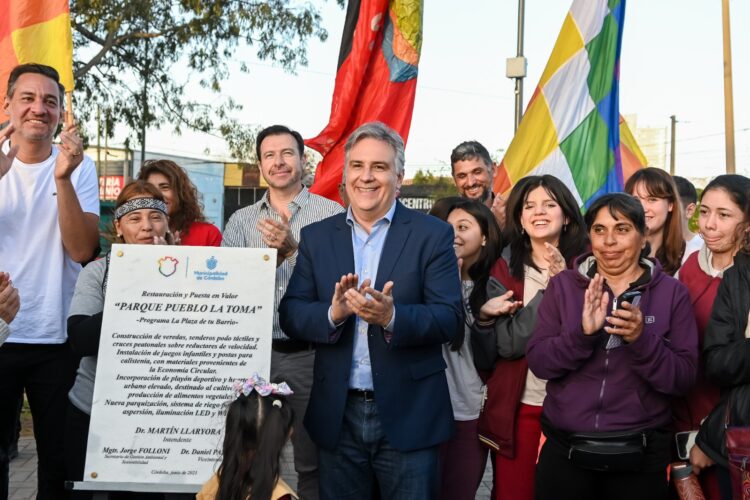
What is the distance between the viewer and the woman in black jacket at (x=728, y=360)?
3.44m

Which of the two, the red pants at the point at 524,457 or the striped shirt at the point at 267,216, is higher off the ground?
the striped shirt at the point at 267,216

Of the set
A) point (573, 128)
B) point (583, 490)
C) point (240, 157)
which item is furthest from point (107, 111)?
point (583, 490)

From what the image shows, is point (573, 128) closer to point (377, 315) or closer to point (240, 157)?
point (377, 315)

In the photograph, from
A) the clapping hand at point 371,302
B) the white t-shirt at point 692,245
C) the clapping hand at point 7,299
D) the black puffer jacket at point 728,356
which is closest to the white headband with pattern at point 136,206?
the clapping hand at point 7,299

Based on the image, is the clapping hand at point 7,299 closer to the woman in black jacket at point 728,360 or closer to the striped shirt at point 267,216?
the striped shirt at point 267,216

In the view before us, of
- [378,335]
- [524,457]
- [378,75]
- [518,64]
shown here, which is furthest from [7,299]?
[518,64]

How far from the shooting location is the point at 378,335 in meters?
3.31

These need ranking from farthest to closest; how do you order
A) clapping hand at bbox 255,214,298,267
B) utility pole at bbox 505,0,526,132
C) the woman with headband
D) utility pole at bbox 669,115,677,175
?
1. utility pole at bbox 669,115,677,175
2. utility pole at bbox 505,0,526,132
3. clapping hand at bbox 255,214,298,267
4. the woman with headband

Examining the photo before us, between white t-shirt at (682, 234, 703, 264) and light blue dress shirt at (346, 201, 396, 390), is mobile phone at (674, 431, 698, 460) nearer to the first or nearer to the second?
white t-shirt at (682, 234, 703, 264)

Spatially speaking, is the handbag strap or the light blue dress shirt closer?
the light blue dress shirt

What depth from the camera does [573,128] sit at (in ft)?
21.1

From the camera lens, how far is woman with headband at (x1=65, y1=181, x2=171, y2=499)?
3588 millimetres

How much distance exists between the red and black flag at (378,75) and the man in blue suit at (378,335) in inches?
106

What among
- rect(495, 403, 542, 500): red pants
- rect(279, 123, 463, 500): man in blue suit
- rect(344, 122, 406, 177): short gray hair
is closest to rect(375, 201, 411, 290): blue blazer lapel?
rect(279, 123, 463, 500): man in blue suit
